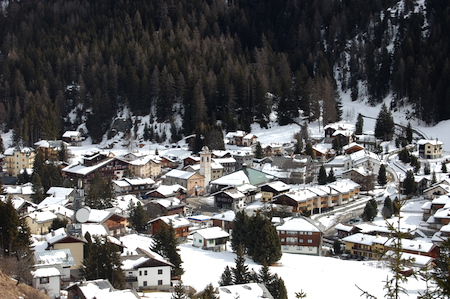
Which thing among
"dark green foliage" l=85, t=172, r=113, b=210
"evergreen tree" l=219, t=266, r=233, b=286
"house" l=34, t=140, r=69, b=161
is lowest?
"evergreen tree" l=219, t=266, r=233, b=286

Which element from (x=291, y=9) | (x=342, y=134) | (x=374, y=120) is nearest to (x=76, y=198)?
(x=342, y=134)

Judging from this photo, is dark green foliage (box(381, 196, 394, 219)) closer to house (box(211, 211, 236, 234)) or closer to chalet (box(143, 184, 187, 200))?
house (box(211, 211, 236, 234))

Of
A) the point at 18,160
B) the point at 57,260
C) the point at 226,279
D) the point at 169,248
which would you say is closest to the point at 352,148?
the point at 18,160

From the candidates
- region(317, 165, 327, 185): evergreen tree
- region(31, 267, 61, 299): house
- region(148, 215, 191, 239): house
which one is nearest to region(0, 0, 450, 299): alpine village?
region(31, 267, 61, 299): house

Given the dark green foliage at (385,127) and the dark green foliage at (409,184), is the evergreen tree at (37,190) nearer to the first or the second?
the dark green foliage at (409,184)

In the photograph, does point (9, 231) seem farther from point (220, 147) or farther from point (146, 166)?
point (220, 147)

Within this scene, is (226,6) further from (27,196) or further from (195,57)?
(27,196)
